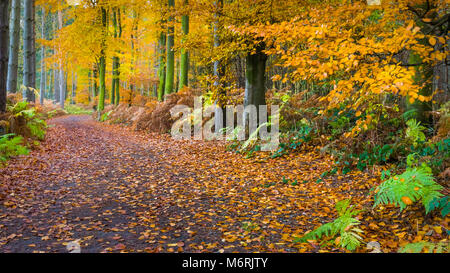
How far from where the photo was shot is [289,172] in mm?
6734

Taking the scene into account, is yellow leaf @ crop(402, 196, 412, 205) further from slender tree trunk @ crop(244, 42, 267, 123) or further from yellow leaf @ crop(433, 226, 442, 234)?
slender tree trunk @ crop(244, 42, 267, 123)

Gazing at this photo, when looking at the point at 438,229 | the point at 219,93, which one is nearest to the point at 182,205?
the point at 438,229

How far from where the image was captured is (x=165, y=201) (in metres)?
5.29

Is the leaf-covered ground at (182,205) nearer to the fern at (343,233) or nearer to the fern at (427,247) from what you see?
the fern at (343,233)

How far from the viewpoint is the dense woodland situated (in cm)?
377

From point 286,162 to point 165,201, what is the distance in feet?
10.9

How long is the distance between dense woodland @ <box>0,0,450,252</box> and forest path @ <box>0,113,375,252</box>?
3 cm

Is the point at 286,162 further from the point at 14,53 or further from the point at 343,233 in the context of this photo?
the point at 14,53

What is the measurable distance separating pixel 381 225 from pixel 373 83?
1.89 metres

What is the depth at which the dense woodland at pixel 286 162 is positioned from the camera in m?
3.77

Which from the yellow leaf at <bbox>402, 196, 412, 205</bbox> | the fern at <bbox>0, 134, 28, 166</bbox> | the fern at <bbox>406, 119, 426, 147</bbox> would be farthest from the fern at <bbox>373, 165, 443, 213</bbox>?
the fern at <bbox>0, 134, 28, 166</bbox>

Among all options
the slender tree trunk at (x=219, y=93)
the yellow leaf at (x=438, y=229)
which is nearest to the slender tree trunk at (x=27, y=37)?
the slender tree trunk at (x=219, y=93)

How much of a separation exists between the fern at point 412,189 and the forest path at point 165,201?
81 cm
